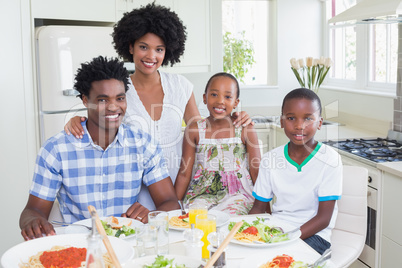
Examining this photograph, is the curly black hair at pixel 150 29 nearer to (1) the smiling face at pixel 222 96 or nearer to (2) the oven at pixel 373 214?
(1) the smiling face at pixel 222 96

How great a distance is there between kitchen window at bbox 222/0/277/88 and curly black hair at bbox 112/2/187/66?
2.39 meters

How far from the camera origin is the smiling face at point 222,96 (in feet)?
6.69

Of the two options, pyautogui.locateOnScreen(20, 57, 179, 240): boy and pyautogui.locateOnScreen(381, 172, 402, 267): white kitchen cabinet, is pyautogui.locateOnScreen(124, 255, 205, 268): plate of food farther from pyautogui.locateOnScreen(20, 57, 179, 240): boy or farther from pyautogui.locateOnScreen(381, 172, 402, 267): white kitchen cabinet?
pyautogui.locateOnScreen(381, 172, 402, 267): white kitchen cabinet

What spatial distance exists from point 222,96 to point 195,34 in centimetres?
199

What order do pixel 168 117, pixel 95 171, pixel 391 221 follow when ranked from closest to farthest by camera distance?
pixel 95 171 < pixel 168 117 < pixel 391 221

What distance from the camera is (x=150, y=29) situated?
83.9 inches

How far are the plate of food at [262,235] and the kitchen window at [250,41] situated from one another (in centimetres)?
328

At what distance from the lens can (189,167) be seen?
2.09m

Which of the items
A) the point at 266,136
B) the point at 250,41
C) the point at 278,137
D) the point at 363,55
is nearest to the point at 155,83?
the point at 278,137

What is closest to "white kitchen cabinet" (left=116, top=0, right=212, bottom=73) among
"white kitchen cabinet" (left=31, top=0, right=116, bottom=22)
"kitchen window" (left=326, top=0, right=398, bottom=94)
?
"white kitchen cabinet" (left=31, top=0, right=116, bottom=22)

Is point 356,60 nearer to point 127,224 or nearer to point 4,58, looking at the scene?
point 4,58

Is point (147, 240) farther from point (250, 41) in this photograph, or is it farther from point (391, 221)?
point (250, 41)

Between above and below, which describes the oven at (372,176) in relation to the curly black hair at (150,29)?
below

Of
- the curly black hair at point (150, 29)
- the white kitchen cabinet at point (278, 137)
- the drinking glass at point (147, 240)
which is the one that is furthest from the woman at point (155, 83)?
the white kitchen cabinet at point (278, 137)
